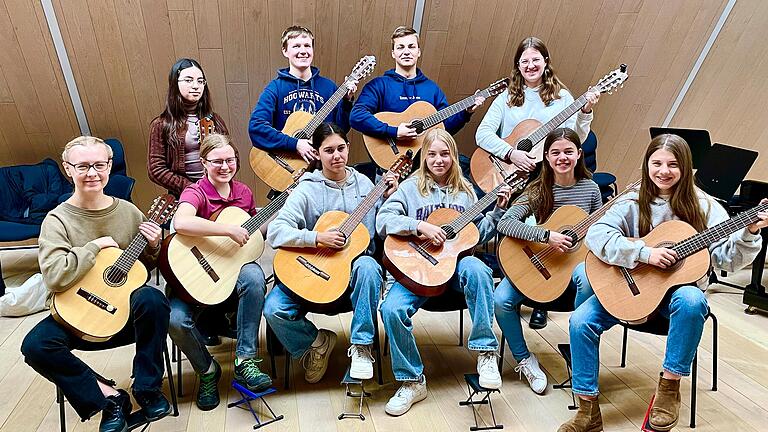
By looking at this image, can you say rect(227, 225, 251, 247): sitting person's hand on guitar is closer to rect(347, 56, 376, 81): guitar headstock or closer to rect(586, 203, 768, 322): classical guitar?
rect(347, 56, 376, 81): guitar headstock

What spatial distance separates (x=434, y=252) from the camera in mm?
2770

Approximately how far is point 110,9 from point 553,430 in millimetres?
3168

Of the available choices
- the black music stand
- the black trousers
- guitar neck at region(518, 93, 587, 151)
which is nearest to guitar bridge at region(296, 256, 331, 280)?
the black trousers

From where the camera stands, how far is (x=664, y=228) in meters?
2.48

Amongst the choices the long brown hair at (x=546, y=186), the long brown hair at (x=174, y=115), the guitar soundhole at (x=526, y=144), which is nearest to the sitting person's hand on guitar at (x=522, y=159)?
the guitar soundhole at (x=526, y=144)

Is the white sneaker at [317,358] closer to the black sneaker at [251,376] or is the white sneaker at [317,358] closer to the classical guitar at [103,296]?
the black sneaker at [251,376]

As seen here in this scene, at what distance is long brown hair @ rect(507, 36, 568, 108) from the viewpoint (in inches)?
135

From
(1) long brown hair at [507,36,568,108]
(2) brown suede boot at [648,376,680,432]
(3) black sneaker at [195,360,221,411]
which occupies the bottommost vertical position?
(3) black sneaker at [195,360,221,411]

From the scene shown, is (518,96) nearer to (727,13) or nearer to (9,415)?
(727,13)

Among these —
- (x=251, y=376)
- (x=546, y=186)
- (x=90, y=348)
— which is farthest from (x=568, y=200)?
(x=90, y=348)

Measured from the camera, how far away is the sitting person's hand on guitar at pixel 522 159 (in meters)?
3.22

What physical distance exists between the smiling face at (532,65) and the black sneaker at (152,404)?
90.0 inches

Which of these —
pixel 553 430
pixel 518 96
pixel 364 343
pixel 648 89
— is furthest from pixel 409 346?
pixel 648 89

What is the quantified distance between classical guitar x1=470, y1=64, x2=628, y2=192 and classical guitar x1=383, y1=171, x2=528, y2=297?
0.52 meters
